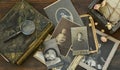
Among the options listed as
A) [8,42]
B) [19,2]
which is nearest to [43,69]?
[8,42]

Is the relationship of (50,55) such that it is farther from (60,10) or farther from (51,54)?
(60,10)

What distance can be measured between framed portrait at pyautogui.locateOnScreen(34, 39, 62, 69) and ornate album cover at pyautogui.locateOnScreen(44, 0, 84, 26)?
3.3 inches

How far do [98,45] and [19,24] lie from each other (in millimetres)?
292

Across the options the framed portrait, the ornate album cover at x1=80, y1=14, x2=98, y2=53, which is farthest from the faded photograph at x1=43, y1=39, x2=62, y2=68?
the ornate album cover at x1=80, y1=14, x2=98, y2=53

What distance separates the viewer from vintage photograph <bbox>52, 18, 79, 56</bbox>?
3.79ft

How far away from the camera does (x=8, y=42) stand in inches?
45.1

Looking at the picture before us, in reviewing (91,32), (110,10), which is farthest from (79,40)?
(110,10)

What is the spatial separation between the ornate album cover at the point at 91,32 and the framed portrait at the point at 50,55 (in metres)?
0.12

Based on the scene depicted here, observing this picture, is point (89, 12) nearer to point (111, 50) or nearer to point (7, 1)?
point (111, 50)

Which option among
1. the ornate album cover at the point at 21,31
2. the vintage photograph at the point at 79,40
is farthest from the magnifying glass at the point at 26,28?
the vintage photograph at the point at 79,40

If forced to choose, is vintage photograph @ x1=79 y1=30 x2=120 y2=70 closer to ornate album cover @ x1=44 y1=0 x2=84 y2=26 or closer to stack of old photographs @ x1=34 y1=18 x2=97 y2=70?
stack of old photographs @ x1=34 y1=18 x2=97 y2=70

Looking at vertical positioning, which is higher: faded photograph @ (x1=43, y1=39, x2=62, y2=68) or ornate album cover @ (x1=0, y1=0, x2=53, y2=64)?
ornate album cover @ (x1=0, y1=0, x2=53, y2=64)

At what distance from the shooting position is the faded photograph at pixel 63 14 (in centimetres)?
118

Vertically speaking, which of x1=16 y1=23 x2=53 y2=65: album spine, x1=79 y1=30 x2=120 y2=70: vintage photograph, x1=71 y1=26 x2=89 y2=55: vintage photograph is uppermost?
x1=16 y1=23 x2=53 y2=65: album spine
